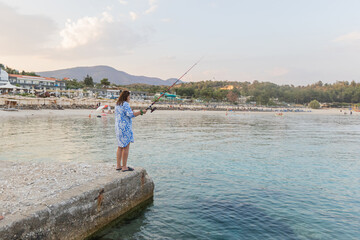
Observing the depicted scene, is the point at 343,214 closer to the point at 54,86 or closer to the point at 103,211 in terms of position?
the point at 103,211

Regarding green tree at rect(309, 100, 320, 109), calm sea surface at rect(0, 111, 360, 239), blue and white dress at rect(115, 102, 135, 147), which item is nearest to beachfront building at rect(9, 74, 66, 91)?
calm sea surface at rect(0, 111, 360, 239)

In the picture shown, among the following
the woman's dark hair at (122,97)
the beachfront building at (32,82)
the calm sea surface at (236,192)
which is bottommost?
the calm sea surface at (236,192)

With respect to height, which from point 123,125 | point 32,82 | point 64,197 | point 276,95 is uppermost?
point 276,95

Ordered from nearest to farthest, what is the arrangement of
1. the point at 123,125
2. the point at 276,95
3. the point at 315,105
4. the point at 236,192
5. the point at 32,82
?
the point at 123,125, the point at 236,192, the point at 32,82, the point at 315,105, the point at 276,95

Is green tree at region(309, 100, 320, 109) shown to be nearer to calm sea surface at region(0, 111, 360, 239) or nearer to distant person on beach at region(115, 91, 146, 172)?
calm sea surface at region(0, 111, 360, 239)

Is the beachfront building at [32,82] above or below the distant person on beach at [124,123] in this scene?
above

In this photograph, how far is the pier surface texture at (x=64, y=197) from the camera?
4.02 m

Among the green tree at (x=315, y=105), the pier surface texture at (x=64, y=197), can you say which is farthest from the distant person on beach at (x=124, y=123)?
the green tree at (x=315, y=105)

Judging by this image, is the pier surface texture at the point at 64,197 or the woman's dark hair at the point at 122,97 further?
the woman's dark hair at the point at 122,97

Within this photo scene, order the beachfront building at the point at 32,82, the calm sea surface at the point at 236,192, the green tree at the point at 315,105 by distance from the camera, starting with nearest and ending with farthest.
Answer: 1. the calm sea surface at the point at 236,192
2. the beachfront building at the point at 32,82
3. the green tree at the point at 315,105

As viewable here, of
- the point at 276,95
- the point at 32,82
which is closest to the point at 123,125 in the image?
the point at 32,82

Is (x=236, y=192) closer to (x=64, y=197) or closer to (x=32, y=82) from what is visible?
(x=64, y=197)

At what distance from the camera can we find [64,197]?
15.5 ft

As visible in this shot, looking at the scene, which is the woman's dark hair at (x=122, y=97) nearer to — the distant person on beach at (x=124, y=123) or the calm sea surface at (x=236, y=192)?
the distant person on beach at (x=124, y=123)
